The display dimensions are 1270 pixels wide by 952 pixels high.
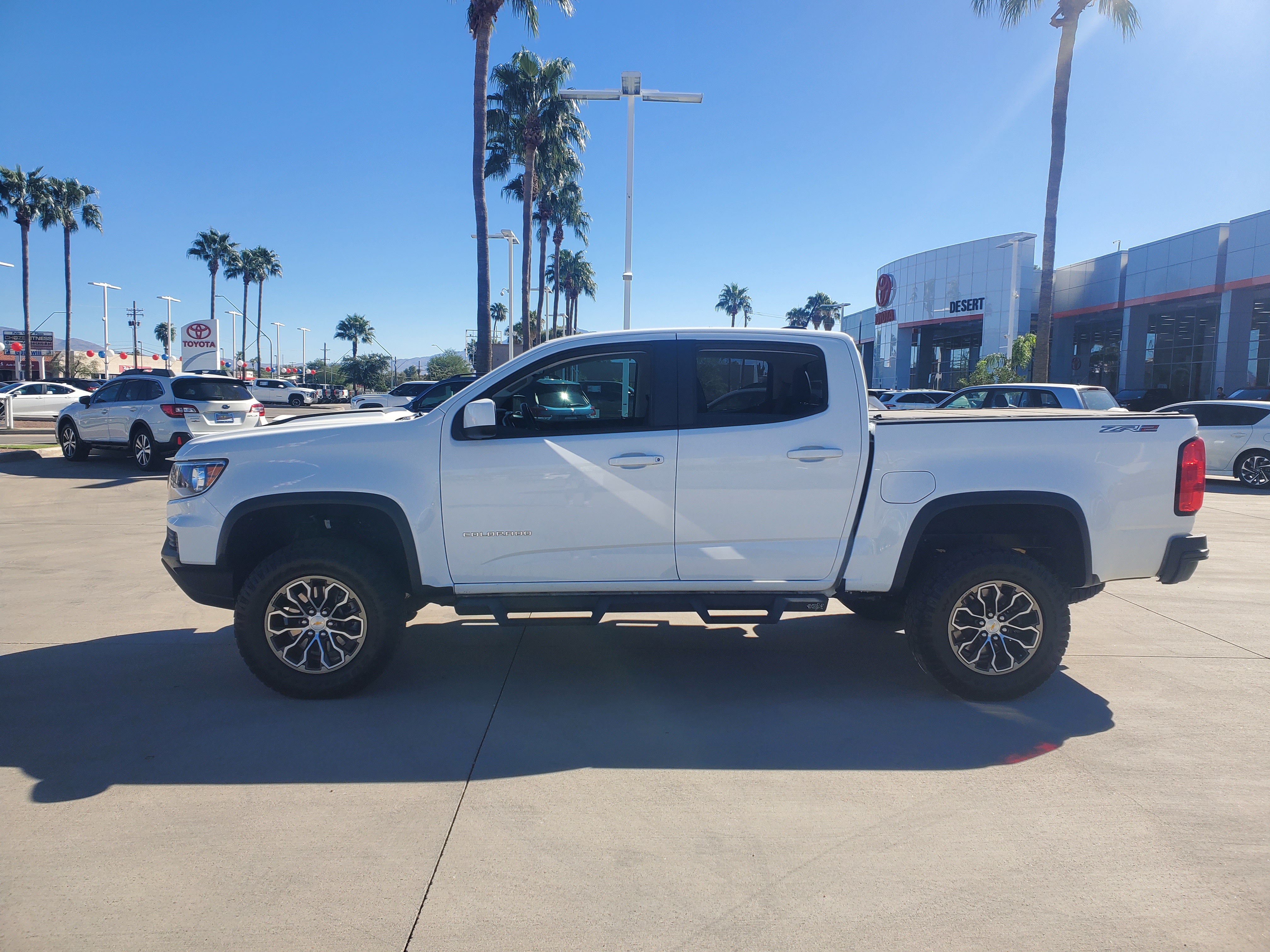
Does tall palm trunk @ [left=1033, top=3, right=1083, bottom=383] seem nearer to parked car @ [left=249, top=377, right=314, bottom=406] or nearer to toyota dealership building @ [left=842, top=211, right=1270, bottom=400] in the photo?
toyota dealership building @ [left=842, top=211, right=1270, bottom=400]

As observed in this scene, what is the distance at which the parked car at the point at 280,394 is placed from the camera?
49.0 meters

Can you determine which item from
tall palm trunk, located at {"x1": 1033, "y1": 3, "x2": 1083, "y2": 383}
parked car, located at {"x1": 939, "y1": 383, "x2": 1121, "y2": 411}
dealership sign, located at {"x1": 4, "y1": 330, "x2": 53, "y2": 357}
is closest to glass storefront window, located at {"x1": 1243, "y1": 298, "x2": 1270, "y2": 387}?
tall palm trunk, located at {"x1": 1033, "y1": 3, "x2": 1083, "y2": 383}

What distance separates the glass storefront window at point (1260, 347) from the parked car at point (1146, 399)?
261 cm

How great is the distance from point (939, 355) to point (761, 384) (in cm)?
4924

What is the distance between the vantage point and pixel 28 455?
53.6 feet

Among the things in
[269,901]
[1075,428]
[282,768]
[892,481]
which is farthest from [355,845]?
[1075,428]

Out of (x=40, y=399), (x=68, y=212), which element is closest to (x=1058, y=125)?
(x=40, y=399)

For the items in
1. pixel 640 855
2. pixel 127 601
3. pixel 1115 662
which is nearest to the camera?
pixel 640 855

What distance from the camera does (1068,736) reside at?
4133 mm

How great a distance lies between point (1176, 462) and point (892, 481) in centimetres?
154

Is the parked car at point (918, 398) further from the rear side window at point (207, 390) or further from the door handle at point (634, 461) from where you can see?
the door handle at point (634, 461)

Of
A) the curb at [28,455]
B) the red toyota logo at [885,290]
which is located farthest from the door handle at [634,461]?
the red toyota logo at [885,290]

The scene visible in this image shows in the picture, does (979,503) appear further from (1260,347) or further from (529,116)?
(1260,347)

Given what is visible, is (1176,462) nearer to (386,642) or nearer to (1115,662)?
(1115,662)
